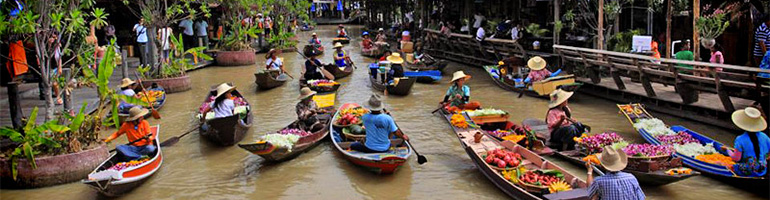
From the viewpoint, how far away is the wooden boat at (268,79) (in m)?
17.3

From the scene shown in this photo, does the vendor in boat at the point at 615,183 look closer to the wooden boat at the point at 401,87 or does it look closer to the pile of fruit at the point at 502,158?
the pile of fruit at the point at 502,158

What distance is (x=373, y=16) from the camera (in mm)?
48156

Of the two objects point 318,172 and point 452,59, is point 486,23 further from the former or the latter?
point 318,172

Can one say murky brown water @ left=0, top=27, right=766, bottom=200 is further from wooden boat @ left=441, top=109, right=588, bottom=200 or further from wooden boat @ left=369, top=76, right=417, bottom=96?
wooden boat @ left=369, top=76, right=417, bottom=96

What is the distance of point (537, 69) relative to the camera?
15.1 metres

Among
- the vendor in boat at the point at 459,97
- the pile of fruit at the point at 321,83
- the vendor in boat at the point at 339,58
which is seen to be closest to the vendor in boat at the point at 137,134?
the vendor in boat at the point at 459,97

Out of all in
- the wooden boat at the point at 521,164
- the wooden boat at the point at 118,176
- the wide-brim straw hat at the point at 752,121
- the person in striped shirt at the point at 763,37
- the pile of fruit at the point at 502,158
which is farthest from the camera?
the person in striped shirt at the point at 763,37

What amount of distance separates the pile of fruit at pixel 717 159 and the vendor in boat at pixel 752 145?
1.33 ft

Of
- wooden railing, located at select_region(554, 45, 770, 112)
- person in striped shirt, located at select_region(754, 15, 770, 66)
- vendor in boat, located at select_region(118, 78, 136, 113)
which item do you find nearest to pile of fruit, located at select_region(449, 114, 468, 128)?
wooden railing, located at select_region(554, 45, 770, 112)

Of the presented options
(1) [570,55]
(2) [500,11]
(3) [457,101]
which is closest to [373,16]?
(2) [500,11]

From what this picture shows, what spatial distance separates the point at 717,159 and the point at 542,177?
8.41ft

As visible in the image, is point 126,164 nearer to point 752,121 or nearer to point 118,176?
point 118,176

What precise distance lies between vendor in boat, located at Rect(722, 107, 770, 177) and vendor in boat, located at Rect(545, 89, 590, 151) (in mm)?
2355

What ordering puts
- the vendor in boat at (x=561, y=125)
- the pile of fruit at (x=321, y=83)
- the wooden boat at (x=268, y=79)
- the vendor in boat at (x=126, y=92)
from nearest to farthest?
the vendor in boat at (x=561, y=125)
the vendor in boat at (x=126, y=92)
the pile of fruit at (x=321, y=83)
the wooden boat at (x=268, y=79)
